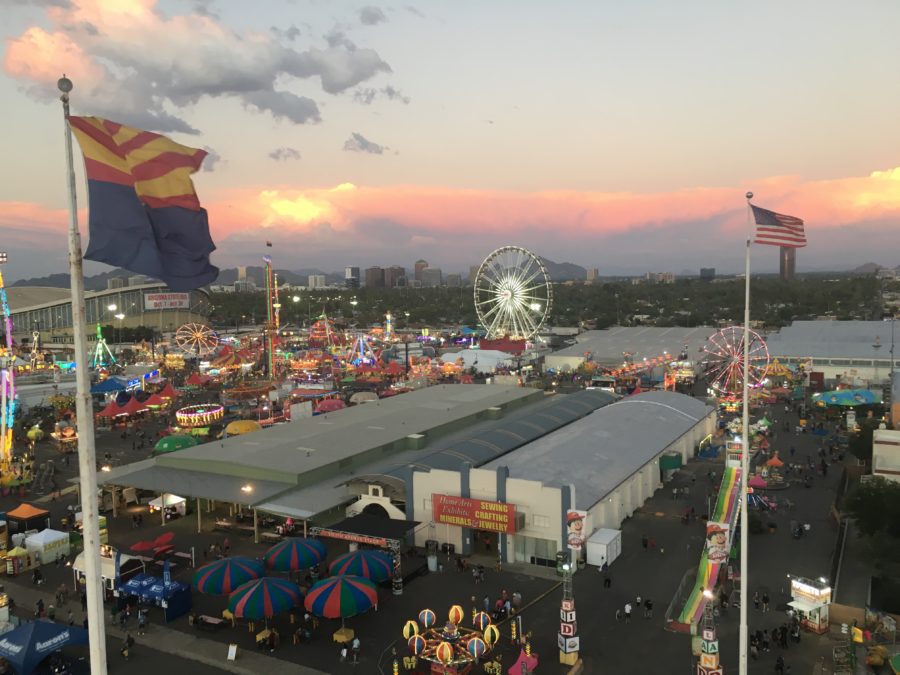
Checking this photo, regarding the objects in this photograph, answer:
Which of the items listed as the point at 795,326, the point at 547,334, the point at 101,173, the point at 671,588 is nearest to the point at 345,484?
the point at 671,588

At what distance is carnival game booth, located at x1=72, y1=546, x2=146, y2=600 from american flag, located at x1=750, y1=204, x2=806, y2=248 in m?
23.4

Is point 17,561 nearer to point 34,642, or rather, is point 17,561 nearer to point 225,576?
point 34,642

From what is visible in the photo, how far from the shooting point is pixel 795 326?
3698 inches

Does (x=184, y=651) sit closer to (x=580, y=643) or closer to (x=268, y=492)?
(x=268, y=492)

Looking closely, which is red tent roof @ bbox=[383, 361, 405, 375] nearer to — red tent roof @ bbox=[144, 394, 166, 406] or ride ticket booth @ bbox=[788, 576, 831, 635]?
red tent roof @ bbox=[144, 394, 166, 406]

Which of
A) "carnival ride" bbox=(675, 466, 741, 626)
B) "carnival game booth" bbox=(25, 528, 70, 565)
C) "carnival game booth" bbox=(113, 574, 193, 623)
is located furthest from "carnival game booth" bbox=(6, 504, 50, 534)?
"carnival ride" bbox=(675, 466, 741, 626)

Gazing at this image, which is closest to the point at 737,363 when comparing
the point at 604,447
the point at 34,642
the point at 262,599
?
the point at 604,447

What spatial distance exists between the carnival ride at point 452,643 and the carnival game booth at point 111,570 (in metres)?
11.2

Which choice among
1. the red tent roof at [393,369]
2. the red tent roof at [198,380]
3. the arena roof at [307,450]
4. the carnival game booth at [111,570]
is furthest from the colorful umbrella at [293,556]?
the red tent roof at [198,380]

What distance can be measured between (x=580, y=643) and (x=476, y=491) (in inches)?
332

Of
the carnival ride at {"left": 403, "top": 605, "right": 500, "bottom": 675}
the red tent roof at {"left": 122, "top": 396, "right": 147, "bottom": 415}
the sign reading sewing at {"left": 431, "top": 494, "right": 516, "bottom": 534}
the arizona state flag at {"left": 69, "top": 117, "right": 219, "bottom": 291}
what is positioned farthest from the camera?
the red tent roof at {"left": 122, "top": 396, "right": 147, "bottom": 415}

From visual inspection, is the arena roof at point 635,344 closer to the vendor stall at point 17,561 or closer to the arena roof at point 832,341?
the arena roof at point 832,341

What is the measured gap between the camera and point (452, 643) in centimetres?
2078

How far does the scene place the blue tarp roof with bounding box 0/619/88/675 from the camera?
2005 cm
